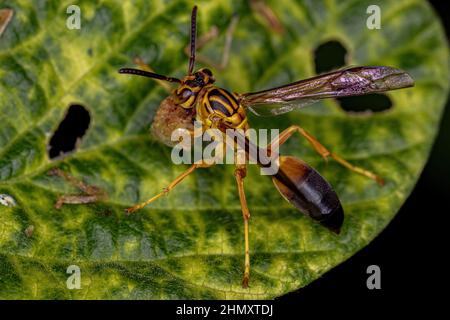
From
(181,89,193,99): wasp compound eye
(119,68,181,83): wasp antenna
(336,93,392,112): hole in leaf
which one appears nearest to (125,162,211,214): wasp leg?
(181,89,193,99): wasp compound eye

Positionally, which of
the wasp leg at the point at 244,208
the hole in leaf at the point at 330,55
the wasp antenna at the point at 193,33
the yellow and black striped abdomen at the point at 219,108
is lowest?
the wasp leg at the point at 244,208

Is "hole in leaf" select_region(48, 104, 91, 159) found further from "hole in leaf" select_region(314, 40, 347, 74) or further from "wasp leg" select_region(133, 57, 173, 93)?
"hole in leaf" select_region(314, 40, 347, 74)

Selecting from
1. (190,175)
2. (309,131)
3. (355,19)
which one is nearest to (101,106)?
(190,175)

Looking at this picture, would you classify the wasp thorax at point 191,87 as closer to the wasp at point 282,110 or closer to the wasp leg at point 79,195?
the wasp at point 282,110

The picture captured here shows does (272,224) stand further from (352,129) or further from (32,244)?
(32,244)

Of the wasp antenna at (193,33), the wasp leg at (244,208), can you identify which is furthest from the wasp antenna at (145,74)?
the wasp leg at (244,208)

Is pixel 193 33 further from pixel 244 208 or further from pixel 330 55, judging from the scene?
pixel 330 55

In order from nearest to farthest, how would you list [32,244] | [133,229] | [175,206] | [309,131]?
[32,244]
[133,229]
[175,206]
[309,131]

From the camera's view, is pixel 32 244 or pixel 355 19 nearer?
pixel 32 244
